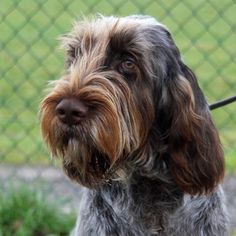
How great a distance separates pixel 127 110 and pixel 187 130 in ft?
1.16

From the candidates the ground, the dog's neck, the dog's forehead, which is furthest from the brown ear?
the ground

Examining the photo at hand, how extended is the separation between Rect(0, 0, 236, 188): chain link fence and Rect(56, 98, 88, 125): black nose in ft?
9.63

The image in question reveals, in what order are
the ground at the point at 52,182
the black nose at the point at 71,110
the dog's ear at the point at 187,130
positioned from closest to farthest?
the black nose at the point at 71,110
the dog's ear at the point at 187,130
the ground at the point at 52,182

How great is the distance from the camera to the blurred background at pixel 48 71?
254 inches

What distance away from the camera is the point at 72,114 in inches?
156

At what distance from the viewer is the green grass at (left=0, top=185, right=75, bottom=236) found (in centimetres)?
586

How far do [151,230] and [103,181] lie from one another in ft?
1.28

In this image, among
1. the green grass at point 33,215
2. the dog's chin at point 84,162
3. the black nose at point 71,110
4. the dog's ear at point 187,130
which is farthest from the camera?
the green grass at point 33,215

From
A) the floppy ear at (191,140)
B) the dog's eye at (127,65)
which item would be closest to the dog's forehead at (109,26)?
the dog's eye at (127,65)

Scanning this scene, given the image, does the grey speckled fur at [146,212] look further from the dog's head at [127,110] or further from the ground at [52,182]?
the ground at [52,182]

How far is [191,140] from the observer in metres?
4.37

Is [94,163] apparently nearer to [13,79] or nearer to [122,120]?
[122,120]

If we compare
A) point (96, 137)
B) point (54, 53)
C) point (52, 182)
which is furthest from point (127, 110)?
point (54, 53)

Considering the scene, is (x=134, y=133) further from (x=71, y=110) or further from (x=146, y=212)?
(x=146, y=212)
